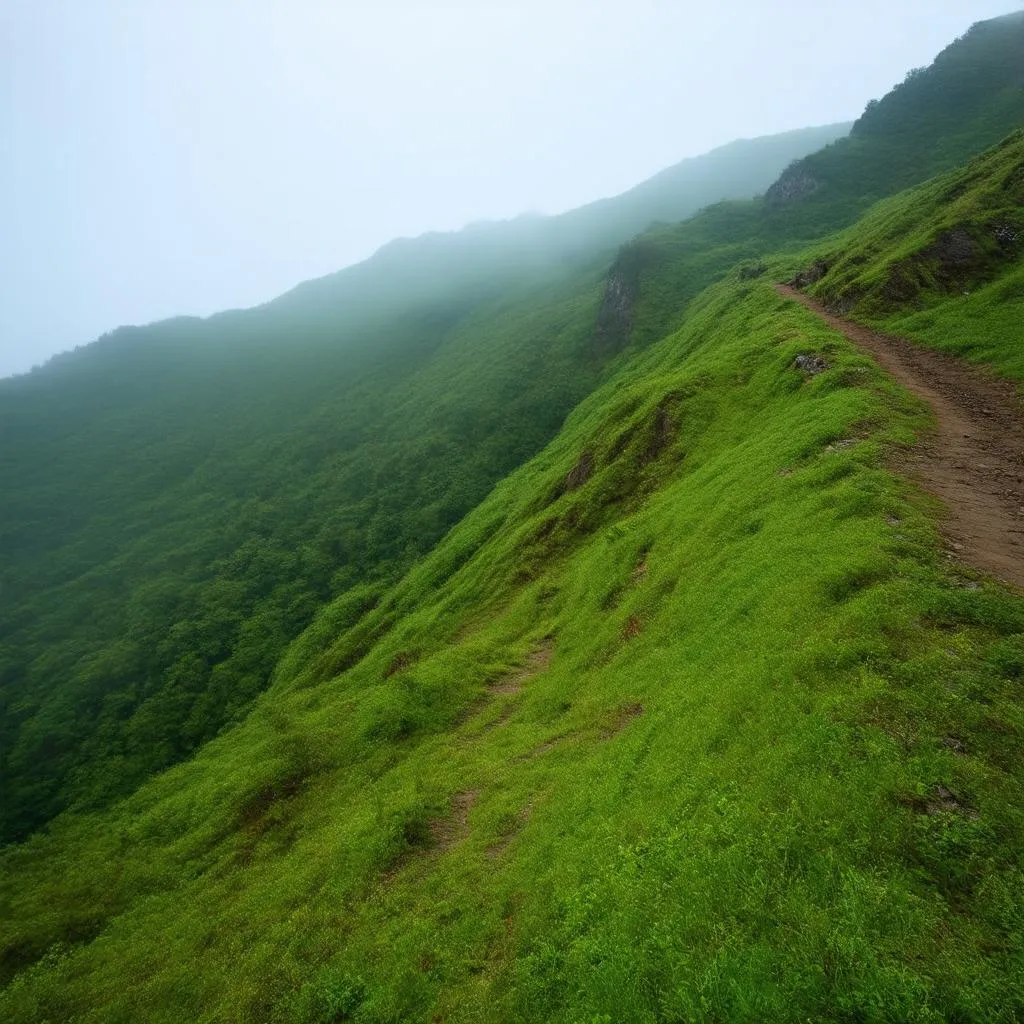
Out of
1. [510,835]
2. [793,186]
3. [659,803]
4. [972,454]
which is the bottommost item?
[510,835]

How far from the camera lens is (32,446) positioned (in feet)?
530

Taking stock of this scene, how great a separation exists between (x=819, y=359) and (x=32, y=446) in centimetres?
20513

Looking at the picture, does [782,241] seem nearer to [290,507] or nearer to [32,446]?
[290,507]

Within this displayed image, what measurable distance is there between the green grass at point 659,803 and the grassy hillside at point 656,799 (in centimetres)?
8

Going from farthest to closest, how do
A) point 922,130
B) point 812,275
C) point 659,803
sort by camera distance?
point 922,130 < point 812,275 < point 659,803

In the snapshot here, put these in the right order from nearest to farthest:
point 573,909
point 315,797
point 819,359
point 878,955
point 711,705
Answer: point 878,955, point 573,909, point 711,705, point 315,797, point 819,359

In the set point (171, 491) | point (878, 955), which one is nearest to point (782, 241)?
point (878, 955)

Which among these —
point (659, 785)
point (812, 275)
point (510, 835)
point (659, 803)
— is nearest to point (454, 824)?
point (510, 835)

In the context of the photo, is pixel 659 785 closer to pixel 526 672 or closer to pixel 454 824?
pixel 454 824

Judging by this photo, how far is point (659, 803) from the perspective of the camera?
1411 centimetres

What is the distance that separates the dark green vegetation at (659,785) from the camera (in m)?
9.23

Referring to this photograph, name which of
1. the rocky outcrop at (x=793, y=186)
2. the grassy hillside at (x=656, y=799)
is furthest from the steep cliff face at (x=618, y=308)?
the grassy hillside at (x=656, y=799)

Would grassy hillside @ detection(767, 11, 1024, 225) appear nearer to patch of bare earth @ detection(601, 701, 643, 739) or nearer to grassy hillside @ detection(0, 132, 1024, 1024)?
grassy hillside @ detection(0, 132, 1024, 1024)

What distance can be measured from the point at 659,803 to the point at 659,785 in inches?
27.6
